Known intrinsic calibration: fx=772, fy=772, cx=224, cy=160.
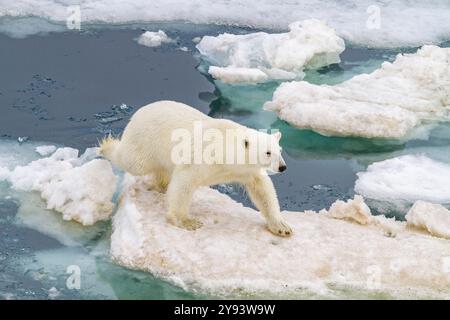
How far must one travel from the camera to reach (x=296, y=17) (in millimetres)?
10211

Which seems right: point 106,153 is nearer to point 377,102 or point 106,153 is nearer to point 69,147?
point 69,147

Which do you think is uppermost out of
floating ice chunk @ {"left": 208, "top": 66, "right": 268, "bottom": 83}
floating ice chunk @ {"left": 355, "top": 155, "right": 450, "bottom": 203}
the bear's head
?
the bear's head

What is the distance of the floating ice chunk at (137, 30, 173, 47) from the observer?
9.13m

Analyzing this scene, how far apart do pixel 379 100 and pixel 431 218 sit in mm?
2356

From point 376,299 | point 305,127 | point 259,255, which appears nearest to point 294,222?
point 259,255

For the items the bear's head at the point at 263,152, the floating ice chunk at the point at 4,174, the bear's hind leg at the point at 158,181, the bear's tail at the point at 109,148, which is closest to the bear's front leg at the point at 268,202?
the bear's head at the point at 263,152

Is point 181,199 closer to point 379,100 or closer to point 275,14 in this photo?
point 379,100

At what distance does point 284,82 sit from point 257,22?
209 cm

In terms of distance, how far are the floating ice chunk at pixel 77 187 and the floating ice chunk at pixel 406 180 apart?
6.92 feet

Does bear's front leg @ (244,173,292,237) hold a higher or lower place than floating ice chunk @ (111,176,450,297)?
higher

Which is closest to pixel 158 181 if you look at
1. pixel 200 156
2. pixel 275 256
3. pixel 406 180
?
pixel 200 156

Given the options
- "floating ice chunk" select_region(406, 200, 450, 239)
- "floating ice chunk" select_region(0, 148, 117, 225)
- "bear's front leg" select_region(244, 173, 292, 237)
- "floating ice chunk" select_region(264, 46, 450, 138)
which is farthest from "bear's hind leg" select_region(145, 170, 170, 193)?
"floating ice chunk" select_region(264, 46, 450, 138)

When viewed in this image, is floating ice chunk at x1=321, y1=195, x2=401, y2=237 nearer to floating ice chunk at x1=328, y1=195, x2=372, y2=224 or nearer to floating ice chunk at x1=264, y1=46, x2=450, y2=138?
floating ice chunk at x1=328, y1=195, x2=372, y2=224

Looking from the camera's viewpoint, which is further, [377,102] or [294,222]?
[377,102]
